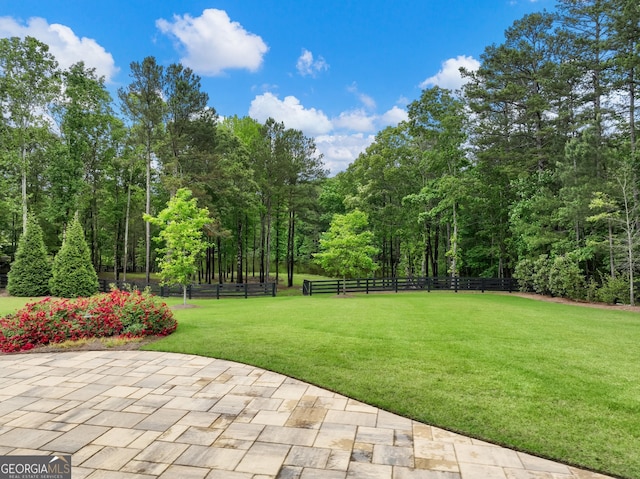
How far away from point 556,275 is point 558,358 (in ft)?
45.7

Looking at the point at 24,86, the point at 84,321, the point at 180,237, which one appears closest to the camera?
the point at 84,321

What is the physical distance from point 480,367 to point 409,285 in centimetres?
1702

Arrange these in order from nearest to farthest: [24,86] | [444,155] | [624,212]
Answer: [624,212] → [24,86] → [444,155]

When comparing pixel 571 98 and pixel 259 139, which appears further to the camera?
pixel 259 139

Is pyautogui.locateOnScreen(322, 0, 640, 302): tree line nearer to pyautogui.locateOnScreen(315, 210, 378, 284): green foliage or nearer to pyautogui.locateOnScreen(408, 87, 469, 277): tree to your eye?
pyautogui.locateOnScreen(408, 87, 469, 277): tree

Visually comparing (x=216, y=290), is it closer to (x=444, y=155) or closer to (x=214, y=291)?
(x=214, y=291)

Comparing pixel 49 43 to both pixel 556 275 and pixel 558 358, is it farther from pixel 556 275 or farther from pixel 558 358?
pixel 556 275

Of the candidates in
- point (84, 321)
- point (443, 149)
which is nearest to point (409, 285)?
point (443, 149)

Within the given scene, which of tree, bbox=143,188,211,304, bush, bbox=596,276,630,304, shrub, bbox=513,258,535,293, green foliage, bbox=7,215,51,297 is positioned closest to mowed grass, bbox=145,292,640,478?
tree, bbox=143,188,211,304

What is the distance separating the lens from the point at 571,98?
790 inches

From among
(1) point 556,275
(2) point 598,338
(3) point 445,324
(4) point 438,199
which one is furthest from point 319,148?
(2) point 598,338

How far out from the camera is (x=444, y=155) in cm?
2280

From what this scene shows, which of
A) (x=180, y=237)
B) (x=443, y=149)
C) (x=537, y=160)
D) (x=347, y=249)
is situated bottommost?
(x=347, y=249)

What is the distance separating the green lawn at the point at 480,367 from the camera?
3.64 m
